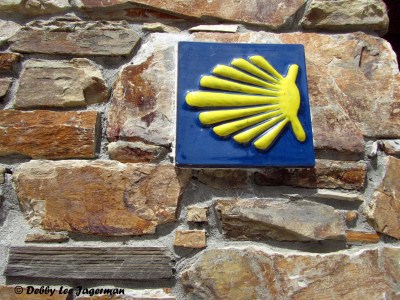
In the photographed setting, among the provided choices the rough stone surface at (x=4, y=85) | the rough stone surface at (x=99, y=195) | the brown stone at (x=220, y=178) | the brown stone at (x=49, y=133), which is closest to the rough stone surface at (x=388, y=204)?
the brown stone at (x=220, y=178)

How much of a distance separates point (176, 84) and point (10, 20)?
0.45 meters

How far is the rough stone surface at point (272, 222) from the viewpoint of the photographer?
2.71 feet

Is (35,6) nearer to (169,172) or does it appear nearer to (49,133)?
(49,133)

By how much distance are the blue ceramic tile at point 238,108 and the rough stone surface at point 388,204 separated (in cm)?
17

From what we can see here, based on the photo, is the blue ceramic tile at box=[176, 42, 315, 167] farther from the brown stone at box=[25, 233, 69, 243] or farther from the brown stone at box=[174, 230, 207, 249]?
the brown stone at box=[25, 233, 69, 243]

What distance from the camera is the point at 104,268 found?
31.2 inches

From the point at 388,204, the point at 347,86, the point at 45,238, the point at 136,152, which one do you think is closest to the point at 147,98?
the point at 136,152

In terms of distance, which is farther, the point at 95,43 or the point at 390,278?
the point at 95,43

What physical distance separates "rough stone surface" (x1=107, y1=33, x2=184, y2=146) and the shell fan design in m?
0.08

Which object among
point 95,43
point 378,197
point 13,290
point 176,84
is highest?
point 95,43

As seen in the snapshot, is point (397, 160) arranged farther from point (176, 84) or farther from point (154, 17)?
point (154, 17)

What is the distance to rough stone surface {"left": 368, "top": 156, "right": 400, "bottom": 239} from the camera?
33.6 inches

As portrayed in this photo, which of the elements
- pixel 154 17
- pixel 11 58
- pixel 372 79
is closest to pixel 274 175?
pixel 372 79

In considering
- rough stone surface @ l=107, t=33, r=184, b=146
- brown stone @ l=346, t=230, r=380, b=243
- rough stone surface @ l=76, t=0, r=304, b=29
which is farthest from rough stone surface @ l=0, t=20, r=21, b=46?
brown stone @ l=346, t=230, r=380, b=243
